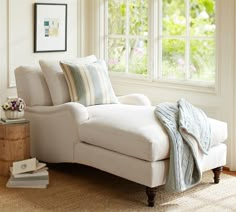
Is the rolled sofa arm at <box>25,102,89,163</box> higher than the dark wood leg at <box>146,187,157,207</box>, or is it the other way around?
the rolled sofa arm at <box>25,102,89,163</box>

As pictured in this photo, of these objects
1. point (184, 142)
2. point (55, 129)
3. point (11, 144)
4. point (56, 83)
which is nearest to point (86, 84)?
point (56, 83)

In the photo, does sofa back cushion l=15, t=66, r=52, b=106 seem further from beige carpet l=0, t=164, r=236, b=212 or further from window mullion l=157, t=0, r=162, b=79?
window mullion l=157, t=0, r=162, b=79

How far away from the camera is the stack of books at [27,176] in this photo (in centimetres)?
382

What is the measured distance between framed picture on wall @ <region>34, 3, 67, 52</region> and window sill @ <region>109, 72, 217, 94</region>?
729 millimetres

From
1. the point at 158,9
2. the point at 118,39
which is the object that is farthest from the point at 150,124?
the point at 118,39

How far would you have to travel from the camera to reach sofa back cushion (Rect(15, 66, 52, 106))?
441 centimetres

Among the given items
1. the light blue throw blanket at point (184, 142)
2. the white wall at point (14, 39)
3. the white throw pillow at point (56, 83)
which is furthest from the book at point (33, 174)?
the white wall at point (14, 39)

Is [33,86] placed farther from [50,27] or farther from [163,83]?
[163,83]

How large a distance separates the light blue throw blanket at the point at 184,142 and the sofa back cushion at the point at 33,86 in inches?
47.6

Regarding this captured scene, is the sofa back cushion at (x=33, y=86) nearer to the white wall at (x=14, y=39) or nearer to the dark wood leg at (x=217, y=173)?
the white wall at (x=14, y=39)

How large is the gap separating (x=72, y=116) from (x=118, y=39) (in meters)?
1.96

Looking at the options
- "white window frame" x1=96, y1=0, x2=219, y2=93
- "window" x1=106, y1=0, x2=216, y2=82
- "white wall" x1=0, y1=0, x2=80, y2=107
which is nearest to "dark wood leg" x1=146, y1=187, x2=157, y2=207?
"white window frame" x1=96, y1=0, x2=219, y2=93

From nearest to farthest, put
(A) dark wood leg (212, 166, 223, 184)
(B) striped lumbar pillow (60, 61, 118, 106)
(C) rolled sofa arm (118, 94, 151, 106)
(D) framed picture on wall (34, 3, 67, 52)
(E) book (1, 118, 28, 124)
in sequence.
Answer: (A) dark wood leg (212, 166, 223, 184) → (E) book (1, 118, 28, 124) → (B) striped lumbar pillow (60, 61, 118, 106) → (C) rolled sofa arm (118, 94, 151, 106) → (D) framed picture on wall (34, 3, 67, 52)

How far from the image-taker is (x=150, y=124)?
357cm
